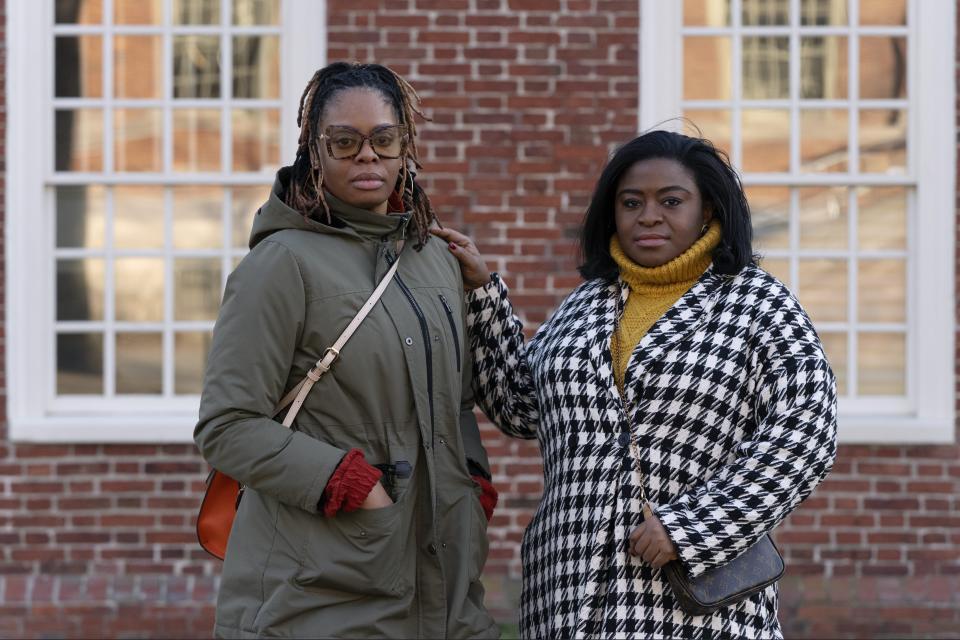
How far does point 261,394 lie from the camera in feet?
8.73

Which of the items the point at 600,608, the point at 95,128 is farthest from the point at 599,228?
the point at 95,128

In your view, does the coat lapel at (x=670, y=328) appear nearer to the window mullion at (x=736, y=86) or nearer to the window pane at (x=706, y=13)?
the window mullion at (x=736, y=86)

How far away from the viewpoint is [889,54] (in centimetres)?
603

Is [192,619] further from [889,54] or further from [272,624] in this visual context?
[889,54]

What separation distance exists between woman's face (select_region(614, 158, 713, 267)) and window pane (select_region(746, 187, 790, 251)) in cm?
317

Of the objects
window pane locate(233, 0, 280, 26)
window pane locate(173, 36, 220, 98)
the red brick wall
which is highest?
window pane locate(233, 0, 280, 26)

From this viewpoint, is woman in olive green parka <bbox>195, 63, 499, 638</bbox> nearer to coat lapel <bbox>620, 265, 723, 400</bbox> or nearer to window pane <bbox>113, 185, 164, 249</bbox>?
coat lapel <bbox>620, 265, 723, 400</bbox>

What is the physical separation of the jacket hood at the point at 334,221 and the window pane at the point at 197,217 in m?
3.23

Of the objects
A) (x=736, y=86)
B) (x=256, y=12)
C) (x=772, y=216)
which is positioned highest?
(x=256, y=12)

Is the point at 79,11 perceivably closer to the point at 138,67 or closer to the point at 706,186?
the point at 138,67

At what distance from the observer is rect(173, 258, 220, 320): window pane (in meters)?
6.05

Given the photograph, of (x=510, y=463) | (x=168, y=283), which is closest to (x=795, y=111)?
(x=510, y=463)

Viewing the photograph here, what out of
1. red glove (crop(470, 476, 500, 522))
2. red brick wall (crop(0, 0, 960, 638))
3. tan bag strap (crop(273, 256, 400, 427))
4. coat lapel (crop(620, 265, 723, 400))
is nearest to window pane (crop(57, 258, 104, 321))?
red brick wall (crop(0, 0, 960, 638))

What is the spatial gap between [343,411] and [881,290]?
403 centimetres
